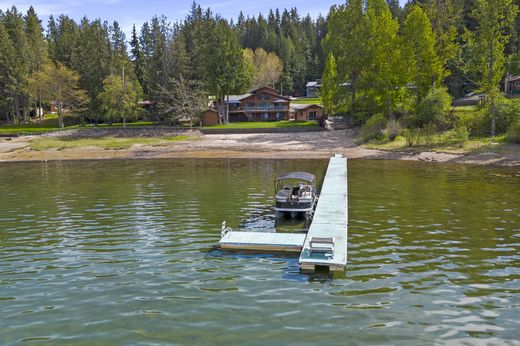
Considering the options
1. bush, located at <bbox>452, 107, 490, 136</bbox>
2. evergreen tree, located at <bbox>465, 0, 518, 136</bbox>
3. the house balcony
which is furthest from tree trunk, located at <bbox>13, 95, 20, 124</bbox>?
evergreen tree, located at <bbox>465, 0, 518, 136</bbox>

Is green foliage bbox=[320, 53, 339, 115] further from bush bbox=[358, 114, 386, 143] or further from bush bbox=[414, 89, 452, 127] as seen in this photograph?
bush bbox=[414, 89, 452, 127]

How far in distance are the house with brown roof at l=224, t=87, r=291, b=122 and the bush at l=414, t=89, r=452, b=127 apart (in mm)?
43010

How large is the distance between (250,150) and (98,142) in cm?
2791

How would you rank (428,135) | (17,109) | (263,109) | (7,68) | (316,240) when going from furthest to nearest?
(17,109), (263,109), (7,68), (428,135), (316,240)

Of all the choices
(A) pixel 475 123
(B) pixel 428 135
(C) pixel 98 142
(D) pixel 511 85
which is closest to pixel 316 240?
(B) pixel 428 135

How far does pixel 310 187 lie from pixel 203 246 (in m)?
9.49

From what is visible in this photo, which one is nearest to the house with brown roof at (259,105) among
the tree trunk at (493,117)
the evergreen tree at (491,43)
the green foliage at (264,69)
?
the green foliage at (264,69)

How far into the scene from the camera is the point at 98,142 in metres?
76.6

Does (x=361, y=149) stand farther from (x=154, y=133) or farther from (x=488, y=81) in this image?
(x=154, y=133)

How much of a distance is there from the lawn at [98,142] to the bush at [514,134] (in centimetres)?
4818

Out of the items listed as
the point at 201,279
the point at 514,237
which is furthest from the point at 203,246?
the point at 514,237

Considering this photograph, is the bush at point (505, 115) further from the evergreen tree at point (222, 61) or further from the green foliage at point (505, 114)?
the evergreen tree at point (222, 61)

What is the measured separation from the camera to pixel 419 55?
69.3 m

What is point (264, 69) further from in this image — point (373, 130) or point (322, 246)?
point (322, 246)
